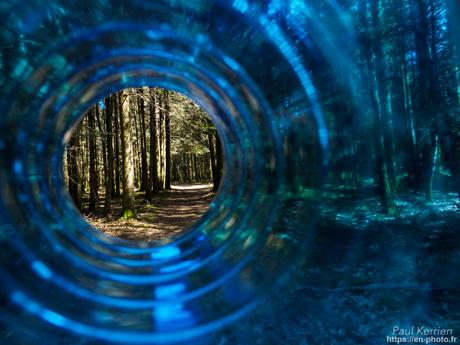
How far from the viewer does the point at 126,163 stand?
1067 cm

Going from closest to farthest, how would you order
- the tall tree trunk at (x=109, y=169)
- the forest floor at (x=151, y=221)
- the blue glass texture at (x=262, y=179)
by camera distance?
the blue glass texture at (x=262, y=179), the forest floor at (x=151, y=221), the tall tree trunk at (x=109, y=169)

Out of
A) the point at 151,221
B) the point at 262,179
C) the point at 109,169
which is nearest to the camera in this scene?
the point at 262,179

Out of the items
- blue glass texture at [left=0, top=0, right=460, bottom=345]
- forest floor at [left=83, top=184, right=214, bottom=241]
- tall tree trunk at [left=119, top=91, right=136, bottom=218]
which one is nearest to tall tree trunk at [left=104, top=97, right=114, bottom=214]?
forest floor at [left=83, top=184, right=214, bottom=241]

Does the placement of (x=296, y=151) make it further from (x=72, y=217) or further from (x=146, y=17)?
(x=72, y=217)

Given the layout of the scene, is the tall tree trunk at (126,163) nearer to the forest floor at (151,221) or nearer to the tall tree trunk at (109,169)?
the forest floor at (151,221)

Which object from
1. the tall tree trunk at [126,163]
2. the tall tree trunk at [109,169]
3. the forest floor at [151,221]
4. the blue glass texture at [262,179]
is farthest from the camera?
the tall tree trunk at [109,169]

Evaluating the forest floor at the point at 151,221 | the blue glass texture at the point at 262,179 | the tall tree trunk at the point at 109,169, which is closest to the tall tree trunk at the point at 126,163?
the forest floor at the point at 151,221

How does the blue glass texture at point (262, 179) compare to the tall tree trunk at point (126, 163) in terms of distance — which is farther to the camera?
the tall tree trunk at point (126, 163)

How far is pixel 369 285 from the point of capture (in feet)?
9.09

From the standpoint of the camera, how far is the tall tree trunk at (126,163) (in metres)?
10.4

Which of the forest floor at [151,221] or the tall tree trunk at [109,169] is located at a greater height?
the tall tree trunk at [109,169]

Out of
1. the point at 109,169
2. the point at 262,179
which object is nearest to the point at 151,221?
the point at 109,169

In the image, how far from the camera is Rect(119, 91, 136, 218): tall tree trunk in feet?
34.0

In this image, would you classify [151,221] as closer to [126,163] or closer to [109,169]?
[126,163]
